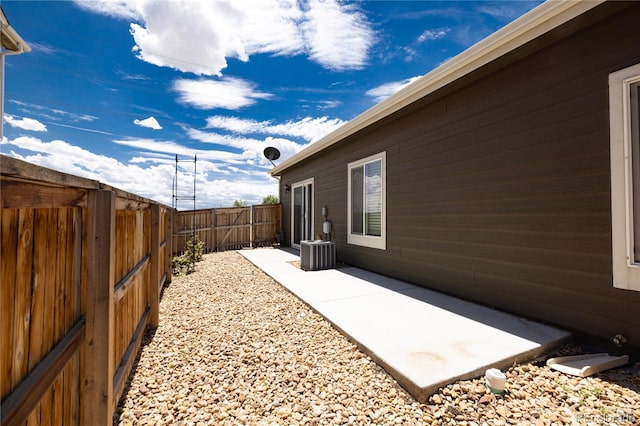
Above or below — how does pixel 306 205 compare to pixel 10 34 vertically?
below

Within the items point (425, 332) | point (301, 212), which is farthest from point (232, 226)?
point (425, 332)

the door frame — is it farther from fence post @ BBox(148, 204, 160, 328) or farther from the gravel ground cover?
the gravel ground cover

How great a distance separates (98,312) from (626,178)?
3.82 meters

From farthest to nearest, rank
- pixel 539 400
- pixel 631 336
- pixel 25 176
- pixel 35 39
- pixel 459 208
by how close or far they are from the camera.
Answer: pixel 35 39 < pixel 459 208 < pixel 631 336 < pixel 539 400 < pixel 25 176

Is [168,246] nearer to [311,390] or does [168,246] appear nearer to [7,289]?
[311,390]

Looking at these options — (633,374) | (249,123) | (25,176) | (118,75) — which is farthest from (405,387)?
(249,123)

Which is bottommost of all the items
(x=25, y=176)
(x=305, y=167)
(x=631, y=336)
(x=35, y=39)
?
(x=631, y=336)

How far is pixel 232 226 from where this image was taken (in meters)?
10.2

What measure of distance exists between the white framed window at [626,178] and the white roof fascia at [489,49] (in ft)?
2.32

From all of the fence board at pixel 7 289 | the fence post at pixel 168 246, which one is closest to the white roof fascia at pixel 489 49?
the fence board at pixel 7 289

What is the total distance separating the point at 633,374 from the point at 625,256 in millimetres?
896

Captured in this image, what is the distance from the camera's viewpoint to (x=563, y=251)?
8.96 feet

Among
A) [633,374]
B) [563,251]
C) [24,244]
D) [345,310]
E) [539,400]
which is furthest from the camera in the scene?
[345,310]

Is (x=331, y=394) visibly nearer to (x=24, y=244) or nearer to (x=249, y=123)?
(x=24, y=244)
